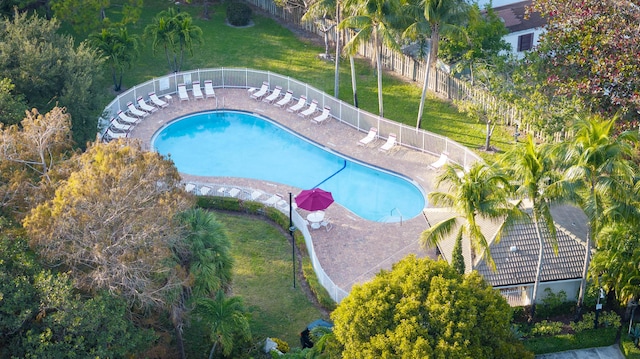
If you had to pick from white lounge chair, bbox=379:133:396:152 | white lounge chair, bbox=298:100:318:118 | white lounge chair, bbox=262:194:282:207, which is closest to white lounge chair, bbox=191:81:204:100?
white lounge chair, bbox=298:100:318:118

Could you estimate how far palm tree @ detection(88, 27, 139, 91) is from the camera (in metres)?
46.6

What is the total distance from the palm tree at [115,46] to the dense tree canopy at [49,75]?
233 inches

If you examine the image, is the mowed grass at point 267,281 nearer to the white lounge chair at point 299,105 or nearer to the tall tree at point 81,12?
the white lounge chair at point 299,105

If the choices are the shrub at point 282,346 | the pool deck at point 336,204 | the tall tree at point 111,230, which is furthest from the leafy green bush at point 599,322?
the tall tree at point 111,230

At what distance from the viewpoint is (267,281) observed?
33875mm

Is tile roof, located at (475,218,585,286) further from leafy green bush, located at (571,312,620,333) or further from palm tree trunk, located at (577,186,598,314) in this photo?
leafy green bush, located at (571,312,620,333)

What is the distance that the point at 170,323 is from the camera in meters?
29.3

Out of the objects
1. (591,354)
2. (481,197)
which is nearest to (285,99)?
(481,197)

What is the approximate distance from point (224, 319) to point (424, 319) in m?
7.05

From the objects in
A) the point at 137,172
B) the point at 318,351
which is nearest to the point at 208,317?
the point at 318,351

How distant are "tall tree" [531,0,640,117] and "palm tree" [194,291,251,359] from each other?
18150mm

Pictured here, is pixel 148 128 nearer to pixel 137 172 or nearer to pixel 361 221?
pixel 361 221

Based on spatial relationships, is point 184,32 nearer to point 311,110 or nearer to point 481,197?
point 311,110

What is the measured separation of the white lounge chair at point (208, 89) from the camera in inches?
1885
